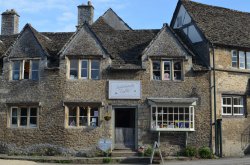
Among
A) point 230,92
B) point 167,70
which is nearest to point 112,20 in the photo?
point 167,70

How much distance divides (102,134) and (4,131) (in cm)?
629

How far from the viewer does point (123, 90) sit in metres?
22.0

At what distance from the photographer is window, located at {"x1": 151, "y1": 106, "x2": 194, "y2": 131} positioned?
2180cm

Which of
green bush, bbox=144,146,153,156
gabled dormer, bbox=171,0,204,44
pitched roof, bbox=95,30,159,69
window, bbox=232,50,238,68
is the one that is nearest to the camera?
green bush, bbox=144,146,153,156

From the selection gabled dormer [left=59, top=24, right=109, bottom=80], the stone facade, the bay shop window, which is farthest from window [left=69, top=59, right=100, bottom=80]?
the bay shop window

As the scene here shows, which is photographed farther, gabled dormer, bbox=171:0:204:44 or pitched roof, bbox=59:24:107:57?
gabled dormer, bbox=171:0:204:44

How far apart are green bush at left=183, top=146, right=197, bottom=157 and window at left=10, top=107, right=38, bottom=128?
31.1 ft

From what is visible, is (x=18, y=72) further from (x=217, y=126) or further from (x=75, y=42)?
(x=217, y=126)

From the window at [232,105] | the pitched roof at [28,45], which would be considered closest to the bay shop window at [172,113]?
the window at [232,105]

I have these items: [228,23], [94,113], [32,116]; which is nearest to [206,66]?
[228,23]

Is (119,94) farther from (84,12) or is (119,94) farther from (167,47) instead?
(84,12)

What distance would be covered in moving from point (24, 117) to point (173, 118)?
372 inches

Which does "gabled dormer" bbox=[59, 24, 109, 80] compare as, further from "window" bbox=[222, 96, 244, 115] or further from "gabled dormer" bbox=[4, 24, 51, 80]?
"window" bbox=[222, 96, 244, 115]

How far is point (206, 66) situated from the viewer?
74.7 ft
